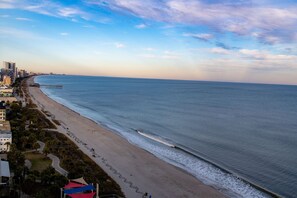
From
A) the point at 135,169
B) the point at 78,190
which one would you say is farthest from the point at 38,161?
the point at 78,190

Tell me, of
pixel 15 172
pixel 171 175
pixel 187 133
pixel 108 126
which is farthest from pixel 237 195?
pixel 108 126

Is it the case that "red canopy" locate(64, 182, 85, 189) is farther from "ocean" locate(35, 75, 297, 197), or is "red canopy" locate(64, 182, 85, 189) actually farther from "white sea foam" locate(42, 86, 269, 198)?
"ocean" locate(35, 75, 297, 197)

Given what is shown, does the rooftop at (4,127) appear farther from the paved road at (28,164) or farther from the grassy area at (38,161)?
the paved road at (28,164)

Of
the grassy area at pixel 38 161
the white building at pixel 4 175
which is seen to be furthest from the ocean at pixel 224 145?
the white building at pixel 4 175

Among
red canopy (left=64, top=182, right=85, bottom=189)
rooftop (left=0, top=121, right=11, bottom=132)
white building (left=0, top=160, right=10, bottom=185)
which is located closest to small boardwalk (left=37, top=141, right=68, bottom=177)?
red canopy (left=64, top=182, right=85, bottom=189)

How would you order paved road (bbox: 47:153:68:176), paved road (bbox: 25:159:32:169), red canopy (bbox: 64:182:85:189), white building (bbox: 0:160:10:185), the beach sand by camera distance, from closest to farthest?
red canopy (bbox: 64:182:85:189) < white building (bbox: 0:160:10:185) < the beach sand < paved road (bbox: 47:153:68:176) < paved road (bbox: 25:159:32:169)

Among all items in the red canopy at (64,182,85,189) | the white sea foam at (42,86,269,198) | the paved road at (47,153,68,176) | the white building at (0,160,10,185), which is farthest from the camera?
the paved road at (47,153,68,176)
